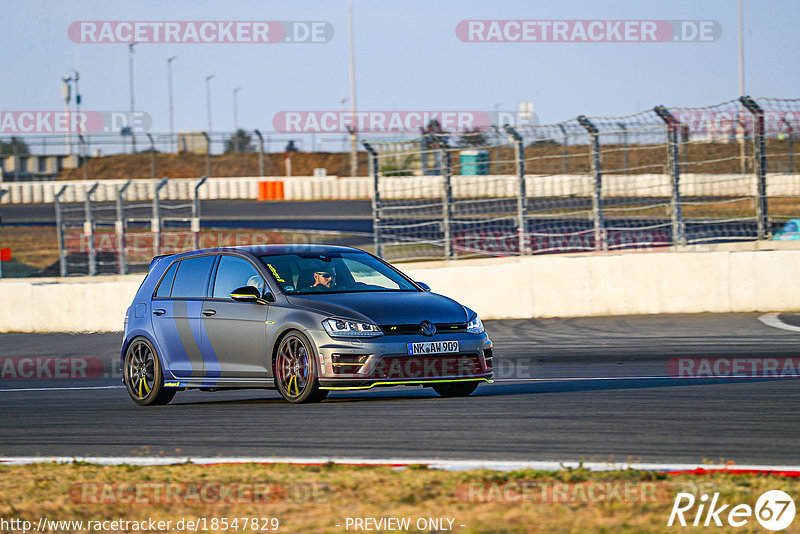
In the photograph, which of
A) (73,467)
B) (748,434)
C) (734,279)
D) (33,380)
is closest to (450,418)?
(748,434)

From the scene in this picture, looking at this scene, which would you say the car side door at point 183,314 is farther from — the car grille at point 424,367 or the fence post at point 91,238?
the fence post at point 91,238

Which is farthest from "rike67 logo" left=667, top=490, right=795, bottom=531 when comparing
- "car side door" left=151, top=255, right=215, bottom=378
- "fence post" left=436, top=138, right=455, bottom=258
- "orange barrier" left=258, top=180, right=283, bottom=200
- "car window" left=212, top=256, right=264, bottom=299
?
"orange barrier" left=258, top=180, right=283, bottom=200

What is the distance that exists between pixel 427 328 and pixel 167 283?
2840mm

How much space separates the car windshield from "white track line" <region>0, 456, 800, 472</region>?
10.4 feet

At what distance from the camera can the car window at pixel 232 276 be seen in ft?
33.7

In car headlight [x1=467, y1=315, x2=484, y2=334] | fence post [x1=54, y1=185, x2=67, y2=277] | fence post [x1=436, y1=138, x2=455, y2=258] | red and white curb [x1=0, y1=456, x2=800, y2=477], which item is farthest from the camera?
fence post [x1=54, y1=185, x2=67, y2=277]

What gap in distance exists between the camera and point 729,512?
4926mm

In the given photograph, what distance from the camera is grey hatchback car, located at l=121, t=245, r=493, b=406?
9.22 metres

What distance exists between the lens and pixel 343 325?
30.3ft

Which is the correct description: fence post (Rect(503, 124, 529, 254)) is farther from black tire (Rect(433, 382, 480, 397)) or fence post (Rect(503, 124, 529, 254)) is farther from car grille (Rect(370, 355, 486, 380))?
car grille (Rect(370, 355, 486, 380))

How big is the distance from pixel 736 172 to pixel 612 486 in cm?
1267

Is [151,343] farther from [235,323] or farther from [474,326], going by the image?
[474,326]

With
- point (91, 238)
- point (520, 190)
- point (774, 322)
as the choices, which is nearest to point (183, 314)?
point (774, 322)

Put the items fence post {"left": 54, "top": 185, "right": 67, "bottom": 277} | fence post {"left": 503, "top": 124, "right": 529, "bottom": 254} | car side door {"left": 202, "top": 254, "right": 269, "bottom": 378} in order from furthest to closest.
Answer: fence post {"left": 54, "top": 185, "right": 67, "bottom": 277} < fence post {"left": 503, "top": 124, "right": 529, "bottom": 254} < car side door {"left": 202, "top": 254, "right": 269, "bottom": 378}
